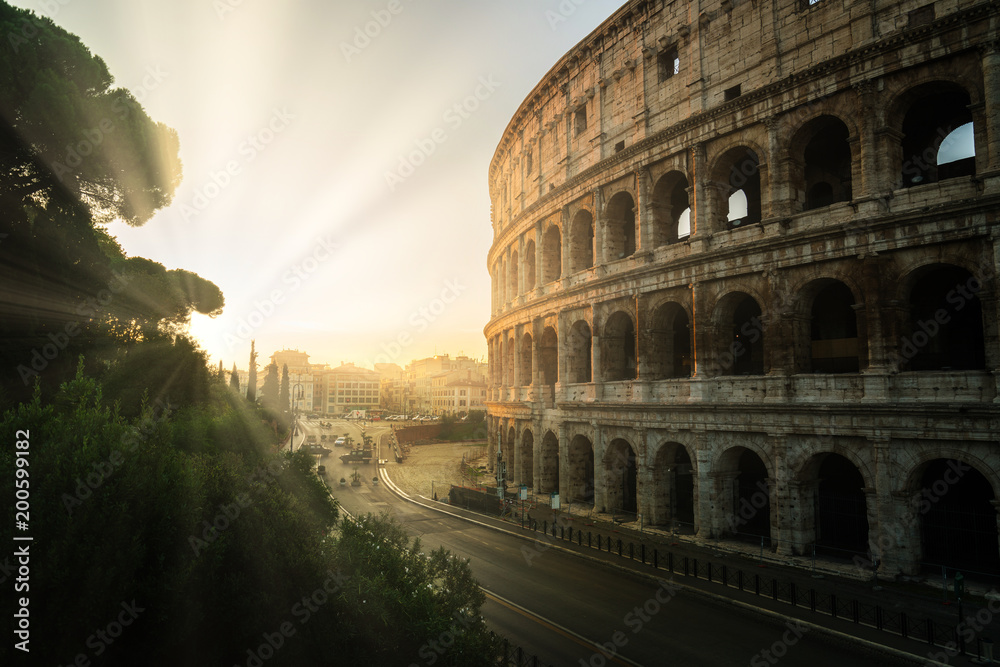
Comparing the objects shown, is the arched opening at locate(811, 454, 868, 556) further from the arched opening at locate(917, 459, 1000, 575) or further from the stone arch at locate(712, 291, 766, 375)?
the stone arch at locate(712, 291, 766, 375)

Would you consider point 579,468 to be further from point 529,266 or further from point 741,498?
point 529,266

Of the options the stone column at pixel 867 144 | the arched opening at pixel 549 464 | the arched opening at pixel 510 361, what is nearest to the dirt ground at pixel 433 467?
the arched opening at pixel 549 464

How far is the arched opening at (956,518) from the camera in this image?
15797mm

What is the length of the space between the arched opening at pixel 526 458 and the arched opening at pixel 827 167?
18414 millimetres

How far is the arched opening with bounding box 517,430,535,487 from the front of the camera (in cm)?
3156

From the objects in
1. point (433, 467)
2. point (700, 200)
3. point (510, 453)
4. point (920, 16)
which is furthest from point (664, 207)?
point (433, 467)

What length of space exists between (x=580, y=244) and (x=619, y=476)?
1175cm

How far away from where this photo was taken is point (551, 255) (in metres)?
30.7

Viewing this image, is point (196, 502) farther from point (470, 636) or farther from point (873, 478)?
point (873, 478)

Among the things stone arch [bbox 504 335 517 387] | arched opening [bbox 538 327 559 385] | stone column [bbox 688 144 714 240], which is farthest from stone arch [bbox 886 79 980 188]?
stone arch [bbox 504 335 517 387]

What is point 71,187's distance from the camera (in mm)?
17688

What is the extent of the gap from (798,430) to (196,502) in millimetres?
17363

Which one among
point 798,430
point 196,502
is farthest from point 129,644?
point 798,430

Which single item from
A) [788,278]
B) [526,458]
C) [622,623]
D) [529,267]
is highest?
[529,267]
